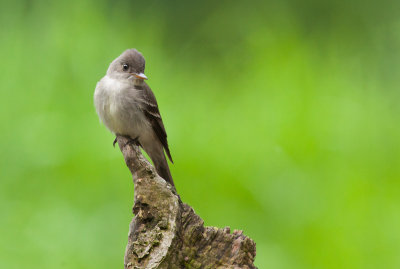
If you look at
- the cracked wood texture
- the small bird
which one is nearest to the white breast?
the small bird

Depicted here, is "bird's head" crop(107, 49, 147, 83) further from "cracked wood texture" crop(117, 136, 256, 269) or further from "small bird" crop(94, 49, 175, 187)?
"cracked wood texture" crop(117, 136, 256, 269)

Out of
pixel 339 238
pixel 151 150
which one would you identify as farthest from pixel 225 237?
pixel 339 238

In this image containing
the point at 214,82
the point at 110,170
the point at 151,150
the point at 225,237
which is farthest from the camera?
the point at 214,82

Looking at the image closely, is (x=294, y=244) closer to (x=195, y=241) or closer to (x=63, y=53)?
(x=195, y=241)

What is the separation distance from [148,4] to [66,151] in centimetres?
115

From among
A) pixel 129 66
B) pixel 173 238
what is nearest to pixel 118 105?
pixel 129 66

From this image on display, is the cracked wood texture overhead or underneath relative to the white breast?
underneath

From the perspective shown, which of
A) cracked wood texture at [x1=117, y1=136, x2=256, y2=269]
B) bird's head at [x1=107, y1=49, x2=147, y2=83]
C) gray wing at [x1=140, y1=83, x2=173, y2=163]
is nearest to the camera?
cracked wood texture at [x1=117, y1=136, x2=256, y2=269]

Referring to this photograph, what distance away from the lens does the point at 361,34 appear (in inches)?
169

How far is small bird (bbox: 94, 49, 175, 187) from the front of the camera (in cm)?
348

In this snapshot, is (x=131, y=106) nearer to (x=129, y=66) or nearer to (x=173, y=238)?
(x=129, y=66)

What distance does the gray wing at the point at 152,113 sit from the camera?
11.8ft

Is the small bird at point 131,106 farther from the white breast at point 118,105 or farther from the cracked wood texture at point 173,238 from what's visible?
the cracked wood texture at point 173,238

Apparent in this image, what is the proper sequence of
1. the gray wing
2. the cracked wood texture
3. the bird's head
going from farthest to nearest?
the gray wing
the bird's head
the cracked wood texture
